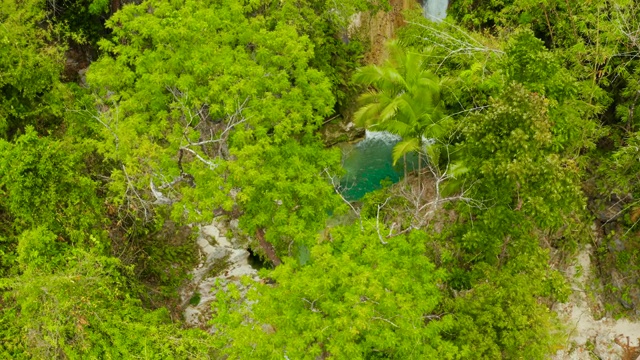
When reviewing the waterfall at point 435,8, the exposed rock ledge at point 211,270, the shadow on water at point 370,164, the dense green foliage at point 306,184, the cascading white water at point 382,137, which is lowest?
the exposed rock ledge at point 211,270

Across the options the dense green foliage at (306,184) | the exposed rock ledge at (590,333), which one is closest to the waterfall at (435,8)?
the dense green foliage at (306,184)

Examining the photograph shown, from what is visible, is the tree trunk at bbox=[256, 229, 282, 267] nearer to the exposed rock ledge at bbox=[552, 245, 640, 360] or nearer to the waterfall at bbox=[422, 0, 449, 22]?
the exposed rock ledge at bbox=[552, 245, 640, 360]

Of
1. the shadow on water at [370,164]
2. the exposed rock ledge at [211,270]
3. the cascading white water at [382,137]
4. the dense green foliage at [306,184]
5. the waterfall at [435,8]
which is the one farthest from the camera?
the waterfall at [435,8]

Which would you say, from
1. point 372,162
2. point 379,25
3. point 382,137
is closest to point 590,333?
point 372,162

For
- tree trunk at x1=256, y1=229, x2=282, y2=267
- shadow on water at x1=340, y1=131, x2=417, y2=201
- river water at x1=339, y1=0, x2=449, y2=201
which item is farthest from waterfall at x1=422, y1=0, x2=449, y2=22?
tree trunk at x1=256, y1=229, x2=282, y2=267

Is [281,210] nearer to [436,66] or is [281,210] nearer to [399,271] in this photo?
[399,271]

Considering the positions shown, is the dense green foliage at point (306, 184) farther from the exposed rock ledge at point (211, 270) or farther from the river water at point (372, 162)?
the river water at point (372, 162)
